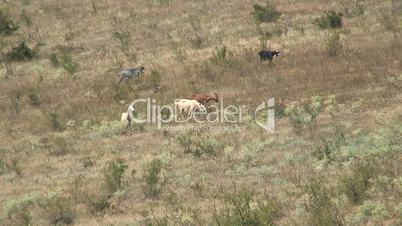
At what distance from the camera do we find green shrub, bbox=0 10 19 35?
28.3 m

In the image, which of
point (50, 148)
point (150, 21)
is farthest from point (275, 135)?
point (150, 21)

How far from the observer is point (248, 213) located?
9.35 m

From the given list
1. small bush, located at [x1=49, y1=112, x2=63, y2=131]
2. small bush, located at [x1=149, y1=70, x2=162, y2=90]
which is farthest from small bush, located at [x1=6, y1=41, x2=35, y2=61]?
small bush, located at [x1=49, y1=112, x2=63, y2=131]

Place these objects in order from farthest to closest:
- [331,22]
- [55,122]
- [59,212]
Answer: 1. [331,22]
2. [55,122]
3. [59,212]

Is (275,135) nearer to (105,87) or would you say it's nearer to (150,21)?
(105,87)

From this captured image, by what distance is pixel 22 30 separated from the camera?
28.8 m

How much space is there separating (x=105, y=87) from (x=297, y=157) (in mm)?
9948

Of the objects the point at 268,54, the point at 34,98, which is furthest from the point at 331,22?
the point at 34,98

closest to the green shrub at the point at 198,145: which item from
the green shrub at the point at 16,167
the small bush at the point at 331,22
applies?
the green shrub at the point at 16,167

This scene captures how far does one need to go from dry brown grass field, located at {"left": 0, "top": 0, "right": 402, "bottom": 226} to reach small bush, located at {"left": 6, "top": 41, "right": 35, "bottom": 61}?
92 millimetres

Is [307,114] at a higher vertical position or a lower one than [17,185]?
higher

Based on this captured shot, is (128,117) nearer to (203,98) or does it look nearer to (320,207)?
(203,98)

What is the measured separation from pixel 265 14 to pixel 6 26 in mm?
11896

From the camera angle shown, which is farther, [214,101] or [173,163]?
[214,101]
